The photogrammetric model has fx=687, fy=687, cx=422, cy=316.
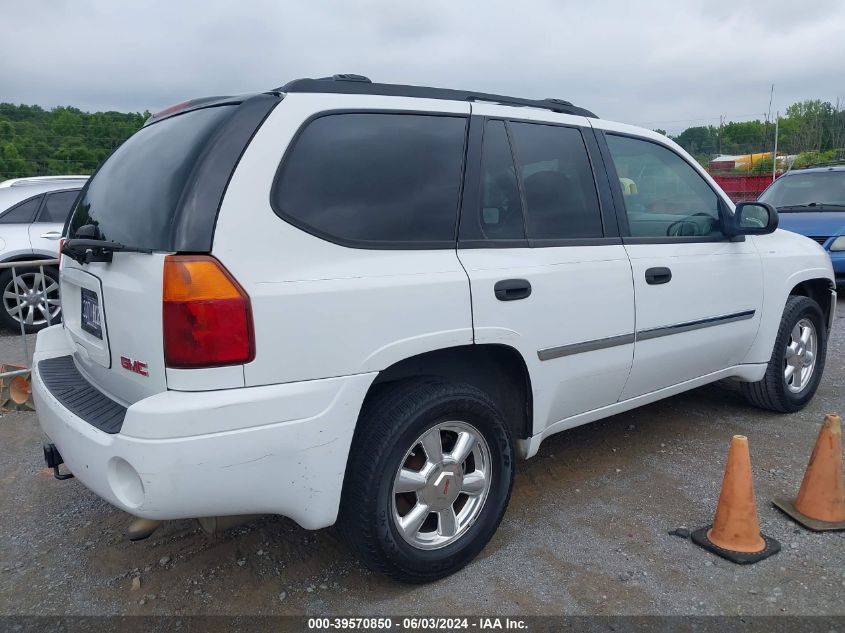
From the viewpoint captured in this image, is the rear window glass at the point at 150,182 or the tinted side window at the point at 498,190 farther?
the tinted side window at the point at 498,190

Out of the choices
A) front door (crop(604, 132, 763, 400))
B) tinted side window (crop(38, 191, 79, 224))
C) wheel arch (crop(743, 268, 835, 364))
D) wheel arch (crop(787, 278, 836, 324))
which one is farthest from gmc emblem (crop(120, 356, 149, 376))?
tinted side window (crop(38, 191, 79, 224))

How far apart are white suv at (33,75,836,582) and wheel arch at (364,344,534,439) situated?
12 millimetres

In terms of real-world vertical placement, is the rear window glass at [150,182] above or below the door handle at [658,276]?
above

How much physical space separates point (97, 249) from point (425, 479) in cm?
144

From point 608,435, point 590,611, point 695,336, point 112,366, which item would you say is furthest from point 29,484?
point 695,336

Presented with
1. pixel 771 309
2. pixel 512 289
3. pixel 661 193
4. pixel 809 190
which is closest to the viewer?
pixel 512 289

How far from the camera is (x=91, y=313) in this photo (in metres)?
2.59

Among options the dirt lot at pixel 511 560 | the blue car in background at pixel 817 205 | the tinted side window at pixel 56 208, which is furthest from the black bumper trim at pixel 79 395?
the blue car in background at pixel 817 205

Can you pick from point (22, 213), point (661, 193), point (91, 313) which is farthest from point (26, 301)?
point (661, 193)

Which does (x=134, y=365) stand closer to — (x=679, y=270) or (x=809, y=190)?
(x=679, y=270)

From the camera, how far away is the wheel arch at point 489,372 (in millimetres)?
2611

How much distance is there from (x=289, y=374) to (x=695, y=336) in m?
2.36

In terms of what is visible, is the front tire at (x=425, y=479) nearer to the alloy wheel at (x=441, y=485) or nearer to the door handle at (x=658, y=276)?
the alloy wheel at (x=441, y=485)

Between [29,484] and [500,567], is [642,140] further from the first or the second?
[29,484]
